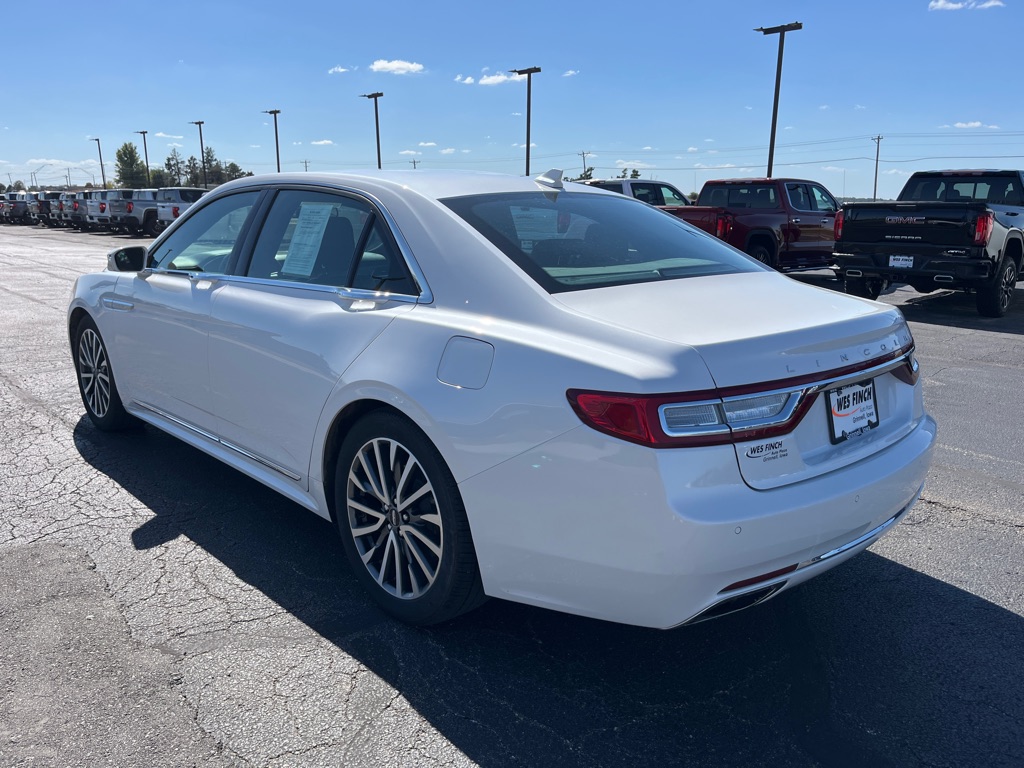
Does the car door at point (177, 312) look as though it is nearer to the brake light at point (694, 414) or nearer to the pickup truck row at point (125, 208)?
the brake light at point (694, 414)

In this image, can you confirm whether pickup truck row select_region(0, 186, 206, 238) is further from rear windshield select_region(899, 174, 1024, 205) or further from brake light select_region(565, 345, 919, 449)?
brake light select_region(565, 345, 919, 449)

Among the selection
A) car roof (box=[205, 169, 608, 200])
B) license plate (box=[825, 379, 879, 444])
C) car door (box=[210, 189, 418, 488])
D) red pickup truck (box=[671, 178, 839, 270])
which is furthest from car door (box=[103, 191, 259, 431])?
red pickup truck (box=[671, 178, 839, 270])

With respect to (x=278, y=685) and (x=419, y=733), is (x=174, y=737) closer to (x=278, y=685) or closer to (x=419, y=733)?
(x=278, y=685)

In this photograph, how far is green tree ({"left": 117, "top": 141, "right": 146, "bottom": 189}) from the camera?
331 feet

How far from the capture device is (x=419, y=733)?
249 cm

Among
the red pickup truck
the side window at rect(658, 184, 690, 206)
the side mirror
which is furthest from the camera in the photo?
the side window at rect(658, 184, 690, 206)

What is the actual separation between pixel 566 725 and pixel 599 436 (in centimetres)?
89

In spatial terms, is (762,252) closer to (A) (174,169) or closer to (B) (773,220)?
(B) (773,220)

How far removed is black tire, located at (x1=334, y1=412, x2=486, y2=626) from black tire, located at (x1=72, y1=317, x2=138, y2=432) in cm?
249

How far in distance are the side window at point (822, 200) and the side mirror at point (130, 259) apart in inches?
522

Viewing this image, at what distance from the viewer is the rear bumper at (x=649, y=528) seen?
2305 millimetres

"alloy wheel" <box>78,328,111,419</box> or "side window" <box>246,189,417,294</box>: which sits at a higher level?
"side window" <box>246,189,417,294</box>

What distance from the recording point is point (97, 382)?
5.26m

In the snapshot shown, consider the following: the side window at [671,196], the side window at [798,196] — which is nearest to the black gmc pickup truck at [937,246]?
the side window at [798,196]
